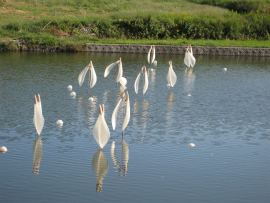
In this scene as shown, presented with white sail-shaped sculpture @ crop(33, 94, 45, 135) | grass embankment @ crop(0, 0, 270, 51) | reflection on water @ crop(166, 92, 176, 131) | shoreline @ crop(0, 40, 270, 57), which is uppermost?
grass embankment @ crop(0, 0, 270, 51)

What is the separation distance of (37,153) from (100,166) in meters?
1.38

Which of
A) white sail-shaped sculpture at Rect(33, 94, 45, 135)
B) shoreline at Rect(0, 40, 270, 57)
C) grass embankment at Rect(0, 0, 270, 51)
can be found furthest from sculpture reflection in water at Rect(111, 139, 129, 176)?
grass embankment at Rect(0, 0, 270, 51)

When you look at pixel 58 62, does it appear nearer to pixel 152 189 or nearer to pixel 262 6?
pixel 152 189

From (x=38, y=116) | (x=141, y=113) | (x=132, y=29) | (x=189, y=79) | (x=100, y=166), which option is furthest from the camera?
(x=132, y=29)

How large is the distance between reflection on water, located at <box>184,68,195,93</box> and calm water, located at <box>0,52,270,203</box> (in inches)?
4.5

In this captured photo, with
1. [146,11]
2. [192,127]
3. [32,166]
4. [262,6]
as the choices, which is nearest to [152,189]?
[32,166]

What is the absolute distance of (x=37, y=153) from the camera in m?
7.30

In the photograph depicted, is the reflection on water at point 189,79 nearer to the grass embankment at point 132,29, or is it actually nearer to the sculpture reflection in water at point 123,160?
the sculpture reflection in water at point 123,160

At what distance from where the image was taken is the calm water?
5945mm

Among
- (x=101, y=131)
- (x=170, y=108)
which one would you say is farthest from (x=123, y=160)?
(x=170, y=108)

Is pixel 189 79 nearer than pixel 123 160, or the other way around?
pixel 123 160

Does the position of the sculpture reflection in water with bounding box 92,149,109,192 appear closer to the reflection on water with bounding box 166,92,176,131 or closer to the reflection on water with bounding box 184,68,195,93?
the reflection on water with bounding box 166,92,176,131

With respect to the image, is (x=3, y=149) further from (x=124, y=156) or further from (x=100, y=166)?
(x=124, y=156)

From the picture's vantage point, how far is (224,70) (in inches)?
696
